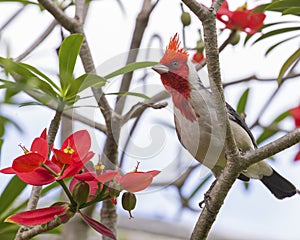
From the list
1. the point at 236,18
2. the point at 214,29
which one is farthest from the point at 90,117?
the point at 214,29

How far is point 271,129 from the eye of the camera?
6.14 feet

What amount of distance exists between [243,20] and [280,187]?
56 centimetres

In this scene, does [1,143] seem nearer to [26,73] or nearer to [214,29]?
[26,73]

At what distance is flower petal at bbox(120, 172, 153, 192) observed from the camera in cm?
88

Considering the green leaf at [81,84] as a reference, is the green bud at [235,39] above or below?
above

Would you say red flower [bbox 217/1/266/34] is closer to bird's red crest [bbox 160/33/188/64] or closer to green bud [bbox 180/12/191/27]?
green bud [bbox 180/12/191/27]

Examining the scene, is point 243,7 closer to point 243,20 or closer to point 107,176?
point 243,20

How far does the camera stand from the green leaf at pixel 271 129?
73.9 inches

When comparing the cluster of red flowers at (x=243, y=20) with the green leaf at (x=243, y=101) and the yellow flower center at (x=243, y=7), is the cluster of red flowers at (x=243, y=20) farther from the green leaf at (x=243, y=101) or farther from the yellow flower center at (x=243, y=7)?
the green leaf at (x=243, y=101)

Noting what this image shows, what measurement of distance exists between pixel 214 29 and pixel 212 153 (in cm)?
65

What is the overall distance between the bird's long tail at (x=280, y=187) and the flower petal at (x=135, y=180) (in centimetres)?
94

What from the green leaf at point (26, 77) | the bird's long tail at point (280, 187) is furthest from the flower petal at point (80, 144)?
the bird's long tail at point (280, 187)

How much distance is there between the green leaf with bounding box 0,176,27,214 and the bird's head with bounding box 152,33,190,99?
0.41 m

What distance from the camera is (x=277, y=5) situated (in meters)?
1.27
